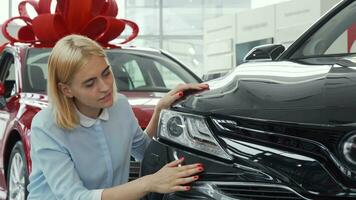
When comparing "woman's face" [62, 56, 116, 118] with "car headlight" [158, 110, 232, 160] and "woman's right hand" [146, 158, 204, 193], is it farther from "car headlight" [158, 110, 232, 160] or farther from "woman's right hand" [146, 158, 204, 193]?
"woman's right hand" [146, 158, 204, 193]

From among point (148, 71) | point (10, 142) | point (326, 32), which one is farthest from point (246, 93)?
point (148, 71)

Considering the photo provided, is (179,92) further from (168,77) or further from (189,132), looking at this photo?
(168,77)

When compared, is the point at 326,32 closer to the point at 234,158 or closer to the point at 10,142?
the point at 234,158

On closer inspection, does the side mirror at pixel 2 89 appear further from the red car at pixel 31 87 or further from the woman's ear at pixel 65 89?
the woman's ear at pixel 65 89

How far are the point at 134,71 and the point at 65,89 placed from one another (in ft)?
7.31

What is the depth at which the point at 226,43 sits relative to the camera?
34.4 ft

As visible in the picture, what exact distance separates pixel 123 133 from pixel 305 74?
65cm

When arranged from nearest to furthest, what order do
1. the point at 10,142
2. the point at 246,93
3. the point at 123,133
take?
1. the point at 246,93
2. the point at 123,133
3. the point at 10,142

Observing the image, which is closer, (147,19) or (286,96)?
(286,96)

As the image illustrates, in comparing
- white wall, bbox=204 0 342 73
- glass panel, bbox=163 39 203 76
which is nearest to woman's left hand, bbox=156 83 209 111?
white wall, bbox=204 0 342 73

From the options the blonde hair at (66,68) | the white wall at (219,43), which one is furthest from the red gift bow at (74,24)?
the white wall at (219,43)

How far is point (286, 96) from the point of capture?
1564 millimetres

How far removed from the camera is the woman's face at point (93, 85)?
6.18ft

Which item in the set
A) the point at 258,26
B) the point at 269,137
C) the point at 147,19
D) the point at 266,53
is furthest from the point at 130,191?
the point at 147,19
